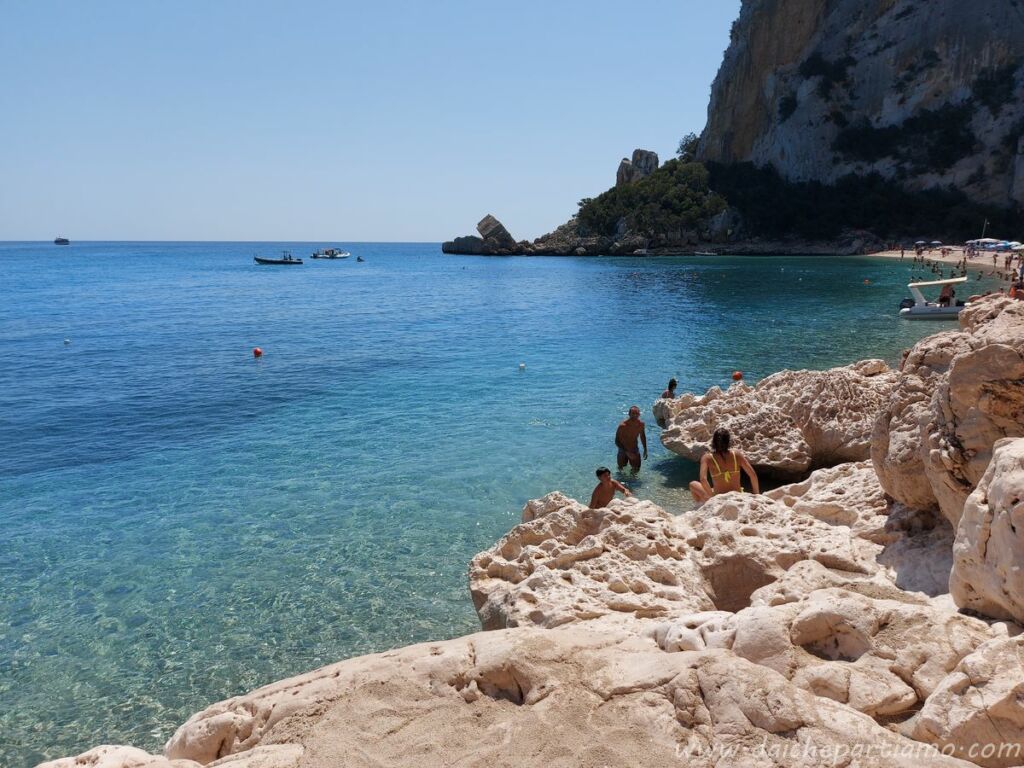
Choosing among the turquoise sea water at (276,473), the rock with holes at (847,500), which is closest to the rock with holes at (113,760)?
the turquoise sea water at (276,473)

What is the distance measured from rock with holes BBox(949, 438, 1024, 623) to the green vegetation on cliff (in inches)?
3217

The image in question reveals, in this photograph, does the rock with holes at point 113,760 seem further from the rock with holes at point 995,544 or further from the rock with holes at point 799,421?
the rock with holes at point 799,421

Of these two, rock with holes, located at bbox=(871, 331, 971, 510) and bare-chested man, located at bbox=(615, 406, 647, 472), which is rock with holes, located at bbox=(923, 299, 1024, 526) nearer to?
rock with holes, located at bbox=(871, 331, 971, 510)

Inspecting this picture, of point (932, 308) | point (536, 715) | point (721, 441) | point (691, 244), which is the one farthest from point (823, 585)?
point (691, 244)

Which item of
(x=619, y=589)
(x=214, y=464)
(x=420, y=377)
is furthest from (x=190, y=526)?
(x=420, y=377)

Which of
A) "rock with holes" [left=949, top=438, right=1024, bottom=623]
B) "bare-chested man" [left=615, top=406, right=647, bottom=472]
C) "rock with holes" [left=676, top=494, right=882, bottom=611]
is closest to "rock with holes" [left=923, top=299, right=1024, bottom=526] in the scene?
"rock with holes" [left=949, top=438, right=1024, bottom=623]

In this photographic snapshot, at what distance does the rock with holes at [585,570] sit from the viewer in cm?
534

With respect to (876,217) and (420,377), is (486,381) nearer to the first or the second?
(420,377)

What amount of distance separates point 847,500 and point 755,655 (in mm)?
3533

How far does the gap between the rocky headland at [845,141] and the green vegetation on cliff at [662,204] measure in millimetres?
169

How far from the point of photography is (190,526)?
9.99 meters

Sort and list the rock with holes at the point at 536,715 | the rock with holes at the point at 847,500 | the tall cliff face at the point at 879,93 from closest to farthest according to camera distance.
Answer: the rock with holes at the point at 536,715, the rock with holes at the point at 847,500, the tall cliff face at the point at 879,93

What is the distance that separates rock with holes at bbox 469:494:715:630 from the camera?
210 inches

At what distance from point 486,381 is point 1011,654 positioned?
55.4 feet
